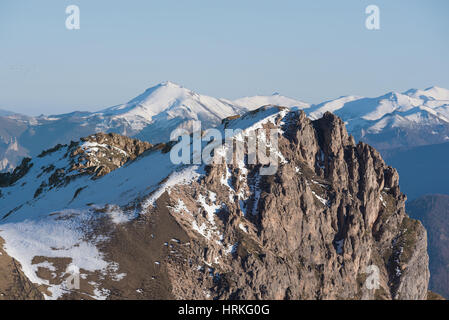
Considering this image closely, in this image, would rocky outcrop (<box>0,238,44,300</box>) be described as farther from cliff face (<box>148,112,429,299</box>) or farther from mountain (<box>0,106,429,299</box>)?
cliff face (<box>148,112,429,299</box>)

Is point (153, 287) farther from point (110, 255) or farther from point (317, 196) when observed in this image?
point (317, 196)

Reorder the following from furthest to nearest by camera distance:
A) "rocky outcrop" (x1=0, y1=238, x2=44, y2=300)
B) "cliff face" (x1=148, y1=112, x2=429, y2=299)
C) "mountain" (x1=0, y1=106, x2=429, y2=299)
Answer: "cliff face" (x1=148, y1=112, x2=429, y2=299) < "mountain" (x1=0, y1=106, x2=429, y2=299) < "rocky outcrop" (x1=0, y1=238, x2=44, y2=300)

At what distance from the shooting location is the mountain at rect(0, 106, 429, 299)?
477 ft

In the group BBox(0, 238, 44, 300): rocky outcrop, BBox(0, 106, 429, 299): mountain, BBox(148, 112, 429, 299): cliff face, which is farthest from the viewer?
BBox(148, 112, 429, 299): cliff face

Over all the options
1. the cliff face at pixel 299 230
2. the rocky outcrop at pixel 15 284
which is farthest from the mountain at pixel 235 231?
the rocky outcrop at pixel 15 284

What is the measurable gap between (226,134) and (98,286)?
64.1 m

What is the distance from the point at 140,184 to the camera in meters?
171

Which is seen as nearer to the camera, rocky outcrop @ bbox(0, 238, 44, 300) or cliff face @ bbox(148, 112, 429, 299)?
rocky outcrop @ bbox(0, 238, 44, 300)

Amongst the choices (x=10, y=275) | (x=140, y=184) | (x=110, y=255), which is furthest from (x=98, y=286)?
(x=140, y=184)

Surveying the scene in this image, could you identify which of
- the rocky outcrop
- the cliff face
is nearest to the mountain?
the cliff face

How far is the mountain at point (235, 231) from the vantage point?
14550 centimetres

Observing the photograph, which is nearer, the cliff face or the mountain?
the mountain

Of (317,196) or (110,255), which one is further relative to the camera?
(317,196)

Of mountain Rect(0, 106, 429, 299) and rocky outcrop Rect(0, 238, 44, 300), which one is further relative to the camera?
mountain Rect(0, 106, 429, 299)
